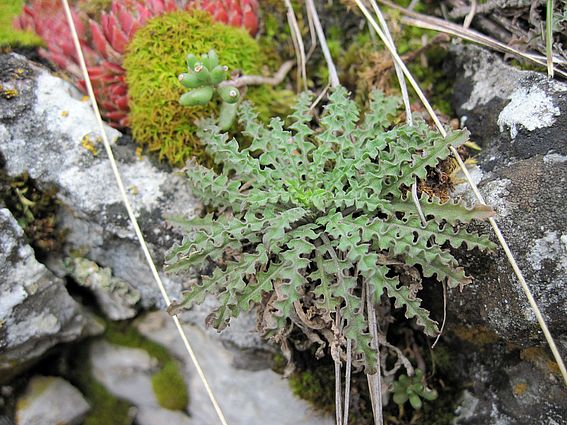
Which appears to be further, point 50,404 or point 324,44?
point 324,44

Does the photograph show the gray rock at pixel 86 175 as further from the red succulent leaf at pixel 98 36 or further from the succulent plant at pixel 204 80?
the succulent plant at pixel 204 80

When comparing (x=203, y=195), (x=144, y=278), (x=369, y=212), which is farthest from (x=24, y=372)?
(x=369, y=212)

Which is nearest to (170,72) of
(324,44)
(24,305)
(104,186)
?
(104,186)

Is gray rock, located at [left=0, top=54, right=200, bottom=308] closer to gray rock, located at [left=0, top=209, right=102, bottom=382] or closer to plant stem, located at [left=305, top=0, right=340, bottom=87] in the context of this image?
gray rock, located at [left=0, top=209, right=102, bottom=382]

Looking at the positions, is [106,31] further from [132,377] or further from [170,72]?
[132,377]

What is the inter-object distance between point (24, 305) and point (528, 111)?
3030 mm

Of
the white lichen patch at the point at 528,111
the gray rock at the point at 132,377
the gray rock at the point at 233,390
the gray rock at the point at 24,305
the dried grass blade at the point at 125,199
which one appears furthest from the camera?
the gray rock at the point at 132,377

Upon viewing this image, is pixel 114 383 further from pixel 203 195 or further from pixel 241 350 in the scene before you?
pixel 203 195

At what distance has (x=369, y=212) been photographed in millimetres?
2793

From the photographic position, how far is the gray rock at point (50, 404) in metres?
3.08

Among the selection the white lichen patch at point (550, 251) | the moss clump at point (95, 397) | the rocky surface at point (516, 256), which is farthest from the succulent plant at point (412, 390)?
the moss clump at point (95, 397)

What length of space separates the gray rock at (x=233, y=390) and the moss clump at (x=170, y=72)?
117 cm

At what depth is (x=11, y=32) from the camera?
3.64 m

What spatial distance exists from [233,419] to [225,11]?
2747 millimetres
